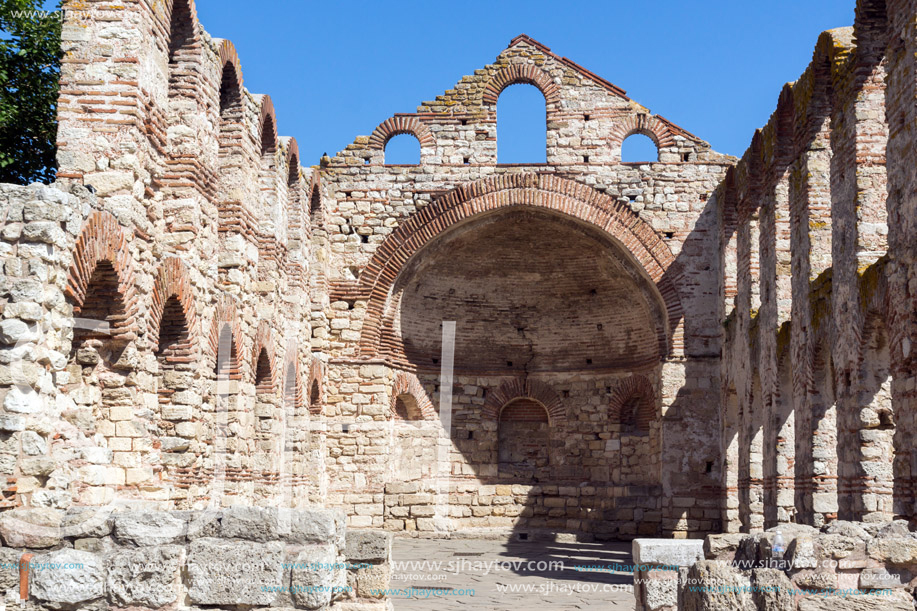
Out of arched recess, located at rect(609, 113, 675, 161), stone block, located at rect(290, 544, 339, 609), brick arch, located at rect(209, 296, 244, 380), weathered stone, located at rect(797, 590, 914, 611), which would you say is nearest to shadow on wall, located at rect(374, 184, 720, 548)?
arched recess, located at rect(609, 113, 675, 161)

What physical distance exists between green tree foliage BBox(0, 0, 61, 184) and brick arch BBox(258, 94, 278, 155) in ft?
9.99

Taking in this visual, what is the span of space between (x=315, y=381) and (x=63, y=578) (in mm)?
9981

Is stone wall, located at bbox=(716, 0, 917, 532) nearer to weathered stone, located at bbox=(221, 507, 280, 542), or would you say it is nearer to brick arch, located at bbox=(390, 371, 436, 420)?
weathered stone, located at bbox=(221, 507, 280, 542)

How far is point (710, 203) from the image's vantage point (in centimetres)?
1579

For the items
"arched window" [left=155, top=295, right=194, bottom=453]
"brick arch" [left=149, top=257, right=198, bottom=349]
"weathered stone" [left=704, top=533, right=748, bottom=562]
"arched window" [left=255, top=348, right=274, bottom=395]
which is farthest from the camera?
"arched window" [left=255, top=348, right=274, bottom=395]

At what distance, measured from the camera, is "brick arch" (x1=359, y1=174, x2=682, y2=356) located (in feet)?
51.4

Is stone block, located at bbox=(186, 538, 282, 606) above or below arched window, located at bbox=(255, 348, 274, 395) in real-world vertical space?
below

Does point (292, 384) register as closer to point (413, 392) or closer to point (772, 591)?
point (413, 392)

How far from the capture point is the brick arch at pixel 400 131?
1627 centimetres

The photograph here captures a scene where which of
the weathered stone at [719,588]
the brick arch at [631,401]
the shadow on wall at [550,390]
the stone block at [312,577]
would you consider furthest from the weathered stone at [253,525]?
the brick arch at [631,401]

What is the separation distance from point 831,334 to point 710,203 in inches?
243

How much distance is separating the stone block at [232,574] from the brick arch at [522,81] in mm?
12202

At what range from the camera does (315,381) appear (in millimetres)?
15102

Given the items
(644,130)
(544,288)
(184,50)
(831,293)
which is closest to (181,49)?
(184,50)
